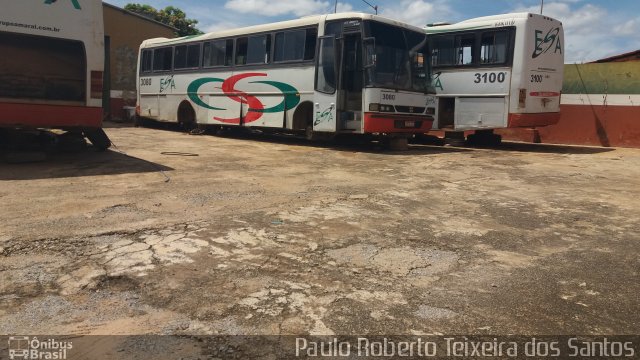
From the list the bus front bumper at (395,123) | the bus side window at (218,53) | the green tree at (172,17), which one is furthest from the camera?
the green tree at (172,17)

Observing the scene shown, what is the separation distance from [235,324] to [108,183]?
174 inches

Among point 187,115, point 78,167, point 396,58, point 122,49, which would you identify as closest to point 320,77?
→ point 396,58

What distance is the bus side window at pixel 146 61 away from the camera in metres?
16.9

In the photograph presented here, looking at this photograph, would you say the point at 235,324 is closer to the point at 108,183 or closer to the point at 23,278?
the point at 23,278

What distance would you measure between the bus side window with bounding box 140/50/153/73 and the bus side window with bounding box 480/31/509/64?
1142 cm

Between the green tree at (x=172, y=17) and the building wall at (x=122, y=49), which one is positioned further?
the green tree at (x=172, y=17)

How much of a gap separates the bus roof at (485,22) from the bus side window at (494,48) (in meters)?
0.25

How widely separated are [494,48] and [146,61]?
1203 cm

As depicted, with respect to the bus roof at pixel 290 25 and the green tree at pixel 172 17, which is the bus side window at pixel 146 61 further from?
the green tree at pixel 172 17

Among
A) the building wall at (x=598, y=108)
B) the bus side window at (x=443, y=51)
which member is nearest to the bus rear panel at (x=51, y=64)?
the bus side window at (x=443, y=51)

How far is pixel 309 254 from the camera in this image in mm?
3648

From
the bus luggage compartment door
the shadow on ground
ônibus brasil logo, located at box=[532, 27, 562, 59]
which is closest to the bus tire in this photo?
the shadow on ground

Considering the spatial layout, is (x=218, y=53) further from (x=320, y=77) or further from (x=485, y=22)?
(x=485, y=22)

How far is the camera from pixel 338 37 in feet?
36.0
